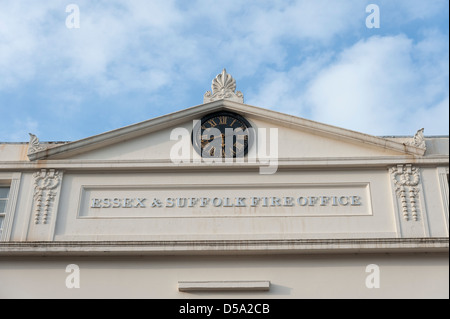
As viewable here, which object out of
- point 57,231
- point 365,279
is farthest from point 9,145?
point 365,279

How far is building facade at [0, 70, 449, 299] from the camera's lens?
1380 cm

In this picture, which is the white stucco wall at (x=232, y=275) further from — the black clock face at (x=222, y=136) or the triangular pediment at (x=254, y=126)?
the black clock face at (x=222, y=136)

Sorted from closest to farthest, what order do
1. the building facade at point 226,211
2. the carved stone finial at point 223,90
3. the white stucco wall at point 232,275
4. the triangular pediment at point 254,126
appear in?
the white stucco wall at point 232,275 < the building facade at point 226,211 < the triangular pediment at point 254,126 < the carved stone finial at point 223,90

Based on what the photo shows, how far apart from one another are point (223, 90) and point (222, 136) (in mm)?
1398

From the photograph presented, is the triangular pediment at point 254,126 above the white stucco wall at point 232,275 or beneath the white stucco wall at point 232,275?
above

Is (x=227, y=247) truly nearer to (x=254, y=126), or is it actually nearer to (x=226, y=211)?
(x=226, y=211)

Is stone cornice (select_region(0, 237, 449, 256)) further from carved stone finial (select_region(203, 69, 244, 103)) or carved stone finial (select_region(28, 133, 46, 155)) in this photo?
carved stone finial (select_region(203, 69, 244, 103))

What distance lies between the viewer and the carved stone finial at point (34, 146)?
1538 cm

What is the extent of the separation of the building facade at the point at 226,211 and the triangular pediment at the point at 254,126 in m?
0.03

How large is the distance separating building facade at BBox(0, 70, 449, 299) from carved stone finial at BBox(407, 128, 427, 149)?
1.9 inches

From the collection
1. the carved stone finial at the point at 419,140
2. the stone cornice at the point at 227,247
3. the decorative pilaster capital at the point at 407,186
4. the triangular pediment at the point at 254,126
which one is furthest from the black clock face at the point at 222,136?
the carved stone finial at the point at 419,140

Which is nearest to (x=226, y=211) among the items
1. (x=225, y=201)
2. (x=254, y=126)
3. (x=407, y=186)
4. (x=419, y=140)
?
(x=225, y=201)

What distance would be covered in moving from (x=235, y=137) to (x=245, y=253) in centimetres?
320

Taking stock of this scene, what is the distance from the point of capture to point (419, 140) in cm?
1521
